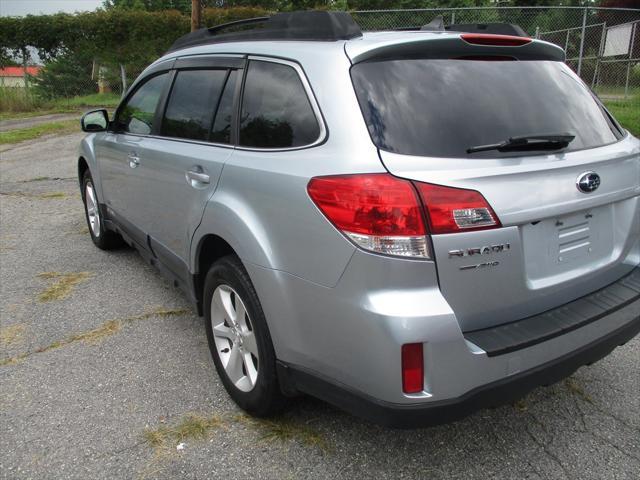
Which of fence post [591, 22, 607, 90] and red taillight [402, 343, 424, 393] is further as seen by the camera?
fence post [591, 22, 607, 90]

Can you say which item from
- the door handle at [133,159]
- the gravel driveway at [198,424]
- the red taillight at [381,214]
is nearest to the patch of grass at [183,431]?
the gravel driveway at [198,424]

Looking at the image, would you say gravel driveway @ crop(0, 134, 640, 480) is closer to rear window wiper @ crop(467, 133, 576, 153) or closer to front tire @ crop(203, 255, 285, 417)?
front tire @ crop(203, 255, 285, 417)

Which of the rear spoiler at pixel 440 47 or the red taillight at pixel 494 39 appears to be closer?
the rear spoiler at pixel 440 47

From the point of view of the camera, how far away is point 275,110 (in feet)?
8.17

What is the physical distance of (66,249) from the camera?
17.8ft

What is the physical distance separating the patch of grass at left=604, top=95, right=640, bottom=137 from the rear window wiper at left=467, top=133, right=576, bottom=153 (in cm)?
845

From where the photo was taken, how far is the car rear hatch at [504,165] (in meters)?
1.97

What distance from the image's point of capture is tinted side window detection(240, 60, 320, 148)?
90.6 inches

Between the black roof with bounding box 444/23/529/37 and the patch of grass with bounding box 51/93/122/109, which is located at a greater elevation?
the black roof with bounding box 444/23/529/37

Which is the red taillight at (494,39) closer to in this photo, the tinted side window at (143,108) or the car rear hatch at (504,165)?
the car rear hatch at (504,165)

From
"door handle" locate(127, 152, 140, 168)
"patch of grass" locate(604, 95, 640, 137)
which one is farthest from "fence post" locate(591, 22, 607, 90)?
"door handle" locate(127, 152, 140, 168)

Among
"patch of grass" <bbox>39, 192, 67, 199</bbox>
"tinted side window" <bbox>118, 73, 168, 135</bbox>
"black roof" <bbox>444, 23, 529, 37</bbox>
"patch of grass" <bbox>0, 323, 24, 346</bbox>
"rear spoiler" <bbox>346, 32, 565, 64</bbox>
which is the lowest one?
"patch of grass" <bbox>39, 192, 67, 199</bbox>

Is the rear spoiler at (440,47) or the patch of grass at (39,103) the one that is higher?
the rear spoiler at (440,47)

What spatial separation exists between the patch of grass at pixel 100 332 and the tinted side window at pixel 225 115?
61.1 inches
